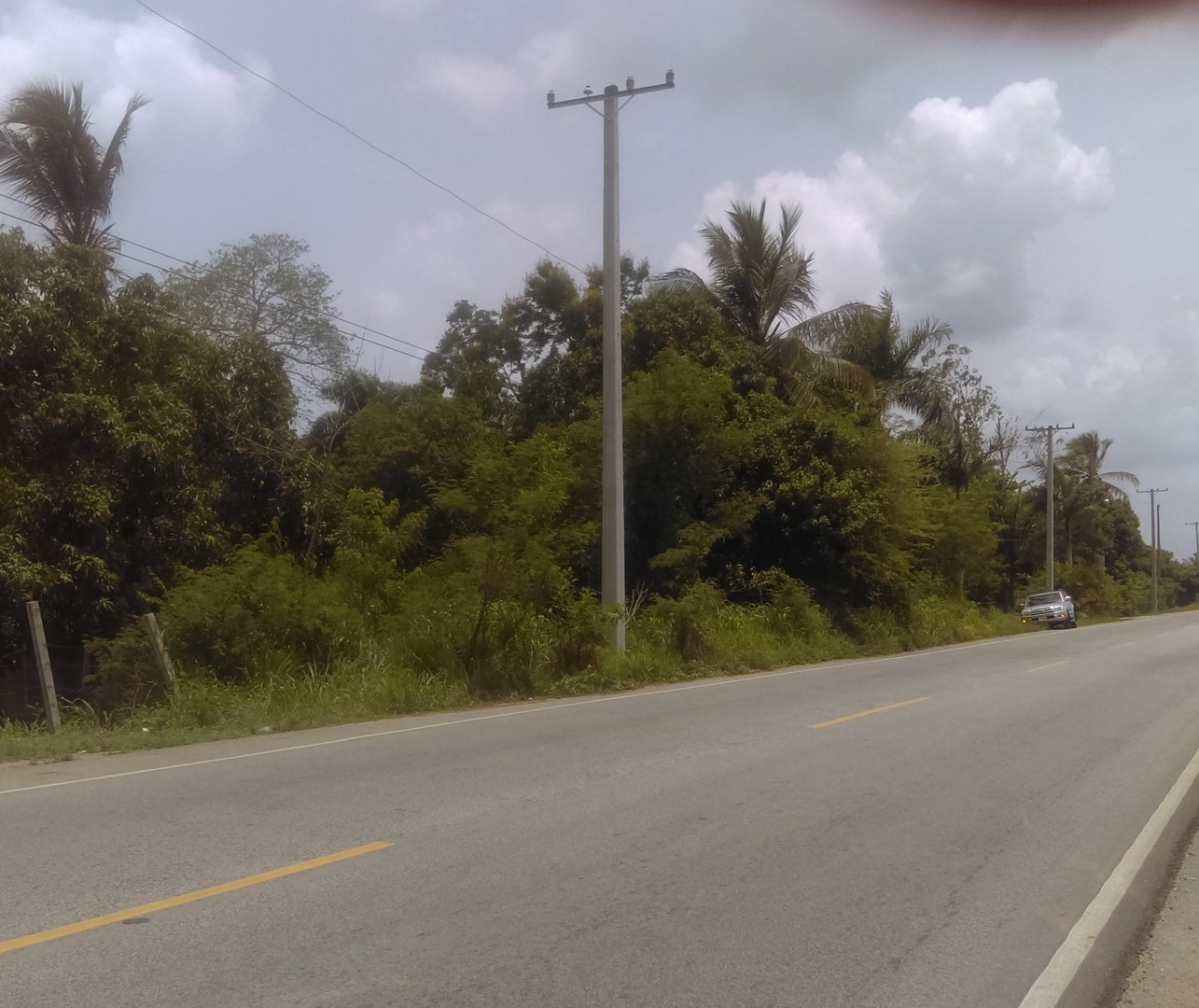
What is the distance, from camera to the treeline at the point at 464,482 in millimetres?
17609

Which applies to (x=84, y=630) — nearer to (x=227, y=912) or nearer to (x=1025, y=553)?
(x=227, y=912)

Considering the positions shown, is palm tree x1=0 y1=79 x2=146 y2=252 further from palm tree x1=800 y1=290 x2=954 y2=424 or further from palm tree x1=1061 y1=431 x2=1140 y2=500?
palm tree x1=1061 y1=431 x2=1140 y2=500

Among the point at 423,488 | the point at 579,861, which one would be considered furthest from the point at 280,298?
the point at 579,861

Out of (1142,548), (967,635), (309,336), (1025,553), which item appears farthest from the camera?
(1142,548)

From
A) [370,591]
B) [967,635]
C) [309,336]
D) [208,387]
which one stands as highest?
[309,336]

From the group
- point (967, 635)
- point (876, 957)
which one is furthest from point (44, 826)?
point (967, 635)

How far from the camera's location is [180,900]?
6102 mm

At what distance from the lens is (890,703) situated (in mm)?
15414

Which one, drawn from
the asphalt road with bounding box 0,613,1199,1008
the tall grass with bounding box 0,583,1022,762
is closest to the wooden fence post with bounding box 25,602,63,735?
the tall grass with bounding box 0,583,1022,762

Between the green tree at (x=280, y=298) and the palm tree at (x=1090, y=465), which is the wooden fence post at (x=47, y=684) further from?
the palm tree at (x=1090, y=465)

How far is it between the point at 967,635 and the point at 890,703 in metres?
23.1

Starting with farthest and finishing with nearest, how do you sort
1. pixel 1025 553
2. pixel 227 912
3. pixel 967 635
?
pixel 1025 553, pixel 967 635, pixel 227 912

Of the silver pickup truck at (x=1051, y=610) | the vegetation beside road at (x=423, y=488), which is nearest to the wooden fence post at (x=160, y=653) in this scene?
the vegetation beside road at (x=423, y=488)

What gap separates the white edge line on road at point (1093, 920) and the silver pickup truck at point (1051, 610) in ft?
134
